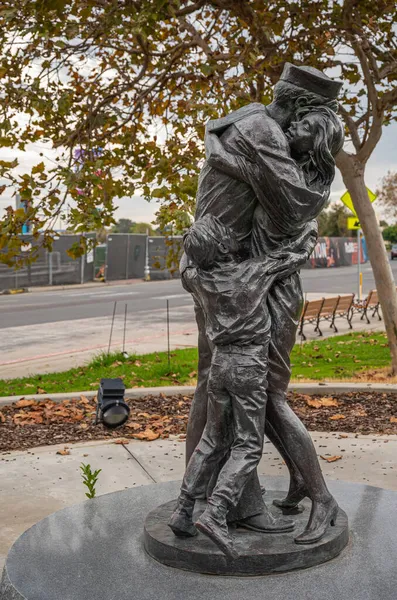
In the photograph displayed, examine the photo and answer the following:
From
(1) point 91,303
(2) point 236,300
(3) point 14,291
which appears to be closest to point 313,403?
(2) point 236,300

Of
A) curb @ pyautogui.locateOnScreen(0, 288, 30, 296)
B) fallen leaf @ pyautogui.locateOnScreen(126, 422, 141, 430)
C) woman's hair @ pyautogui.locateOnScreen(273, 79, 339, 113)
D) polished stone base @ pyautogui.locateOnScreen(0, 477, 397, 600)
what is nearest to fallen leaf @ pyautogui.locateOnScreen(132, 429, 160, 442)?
fallen leaf @ pyautogui.locateOnScreen(126, 422, 141, 430)

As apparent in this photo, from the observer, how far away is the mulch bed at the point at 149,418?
7688mm

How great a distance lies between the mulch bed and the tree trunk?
5.36 feet

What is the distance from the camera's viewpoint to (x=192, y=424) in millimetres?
4281

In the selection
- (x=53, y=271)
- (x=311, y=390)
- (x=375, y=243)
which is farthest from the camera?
(x=53, y=271)

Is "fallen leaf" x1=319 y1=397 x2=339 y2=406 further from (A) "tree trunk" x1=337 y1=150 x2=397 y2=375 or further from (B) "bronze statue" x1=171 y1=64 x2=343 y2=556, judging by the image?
(B) "bronze statue" x1=171 y1=64 x2=343 y2=556

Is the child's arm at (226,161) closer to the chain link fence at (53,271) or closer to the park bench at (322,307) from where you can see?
the park bench at (322,307)

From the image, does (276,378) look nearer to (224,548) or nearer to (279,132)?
(224,548)

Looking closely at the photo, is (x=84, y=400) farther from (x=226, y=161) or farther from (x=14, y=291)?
(x=14, y=291)

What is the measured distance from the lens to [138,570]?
371 cm

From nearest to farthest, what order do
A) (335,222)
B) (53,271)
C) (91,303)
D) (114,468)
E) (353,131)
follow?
(114,468), (353,131), (91,303), (53,271), (335,222)

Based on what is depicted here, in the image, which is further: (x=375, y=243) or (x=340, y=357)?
(x=340, y=357)

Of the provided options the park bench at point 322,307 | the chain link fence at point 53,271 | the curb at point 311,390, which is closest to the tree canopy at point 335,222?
the chain link fence at point 53,271

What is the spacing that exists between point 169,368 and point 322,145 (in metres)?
7.38
